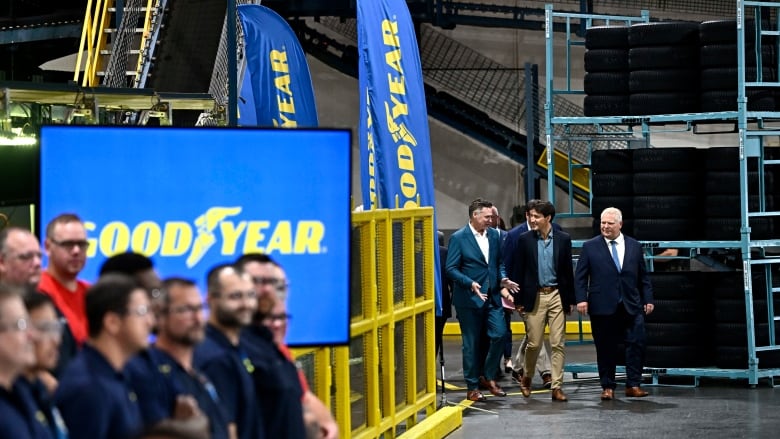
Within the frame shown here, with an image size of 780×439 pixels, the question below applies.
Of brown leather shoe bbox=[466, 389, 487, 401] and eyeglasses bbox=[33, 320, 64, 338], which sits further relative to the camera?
brown leather shoe bbox=[466, 389, 487, 401]

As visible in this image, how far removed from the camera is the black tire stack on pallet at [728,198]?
49.2 ft

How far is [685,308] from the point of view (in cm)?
1525

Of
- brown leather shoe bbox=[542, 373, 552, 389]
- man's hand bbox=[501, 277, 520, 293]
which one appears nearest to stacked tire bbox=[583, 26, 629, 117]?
man's hand bbox=[501, 277, 520, 293]

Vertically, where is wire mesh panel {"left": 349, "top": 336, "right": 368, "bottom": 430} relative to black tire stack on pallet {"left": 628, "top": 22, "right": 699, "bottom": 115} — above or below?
Result: below

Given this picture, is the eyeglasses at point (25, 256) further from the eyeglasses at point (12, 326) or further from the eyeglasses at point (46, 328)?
the eyeglasses at point (12, 326)

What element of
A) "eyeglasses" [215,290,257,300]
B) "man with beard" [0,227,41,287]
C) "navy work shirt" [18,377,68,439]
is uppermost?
"man with beard" [0,227,41,287]

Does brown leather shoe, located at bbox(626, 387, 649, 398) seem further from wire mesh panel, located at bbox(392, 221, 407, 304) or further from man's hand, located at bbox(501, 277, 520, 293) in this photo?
wire mesh panel, located at bbox(392, 221, 407, 304)

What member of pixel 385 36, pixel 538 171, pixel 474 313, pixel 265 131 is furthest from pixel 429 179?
pixel 538 171

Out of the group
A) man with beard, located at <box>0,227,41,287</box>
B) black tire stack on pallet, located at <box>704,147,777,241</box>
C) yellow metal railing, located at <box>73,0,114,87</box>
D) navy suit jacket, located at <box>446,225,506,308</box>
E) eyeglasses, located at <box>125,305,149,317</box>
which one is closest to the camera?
eyeglasses, located at <box>125,305,149,317</box>

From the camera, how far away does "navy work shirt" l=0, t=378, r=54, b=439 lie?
4172 mm

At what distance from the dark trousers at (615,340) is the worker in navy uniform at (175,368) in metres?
9.32

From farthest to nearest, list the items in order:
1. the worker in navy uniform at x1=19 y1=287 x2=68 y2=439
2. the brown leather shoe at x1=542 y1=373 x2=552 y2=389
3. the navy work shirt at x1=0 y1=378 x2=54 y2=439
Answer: the brown leather shoe at x1=542 y1=373 x2=552 y2=389 → the worker in navy uniform at x1=19 y1=287 x2=68 y2=439 → the navy work shirt at x1=0 y1=378 x2=54 y2=439

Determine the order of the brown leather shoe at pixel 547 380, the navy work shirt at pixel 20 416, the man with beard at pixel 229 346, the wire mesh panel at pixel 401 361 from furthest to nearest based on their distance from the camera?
the brown leather shoe at pixel 547 380 < the wire mesh panel at pixel 401 361 < the man with beard at pixel 229 346 < the navy work shirt at pixel 20 416

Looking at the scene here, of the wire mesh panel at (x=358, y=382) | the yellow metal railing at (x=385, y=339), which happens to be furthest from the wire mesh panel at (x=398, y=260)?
the wire mesh panel at (x=358, y=382)
